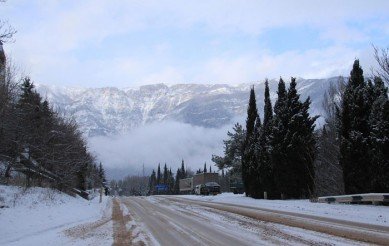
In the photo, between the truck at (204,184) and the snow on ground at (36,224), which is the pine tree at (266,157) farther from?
the truck at (204,184)

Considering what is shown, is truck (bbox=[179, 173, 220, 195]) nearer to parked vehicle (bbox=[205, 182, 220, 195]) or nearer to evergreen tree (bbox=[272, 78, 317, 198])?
parked vehicle (bbox=[205, 182, 220, 195])

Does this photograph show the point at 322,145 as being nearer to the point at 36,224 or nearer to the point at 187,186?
the point at 36,224

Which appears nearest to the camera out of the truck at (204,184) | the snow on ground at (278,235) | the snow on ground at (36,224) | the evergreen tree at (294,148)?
the snow on ground at (278,235)

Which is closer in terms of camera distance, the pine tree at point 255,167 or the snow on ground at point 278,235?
the snow on ground at point 278,235

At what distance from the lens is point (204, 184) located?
3049 inches

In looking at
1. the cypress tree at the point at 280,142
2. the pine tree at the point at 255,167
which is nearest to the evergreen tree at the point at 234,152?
the pine tree at the point at 255,167

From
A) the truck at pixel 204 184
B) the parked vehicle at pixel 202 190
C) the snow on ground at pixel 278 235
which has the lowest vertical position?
the snow on ground at pixel 278 235

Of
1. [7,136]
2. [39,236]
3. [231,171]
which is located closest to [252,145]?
[231,171]

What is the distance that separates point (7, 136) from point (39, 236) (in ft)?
38.3

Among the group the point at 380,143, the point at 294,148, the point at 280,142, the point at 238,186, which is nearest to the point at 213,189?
the point at 238,186

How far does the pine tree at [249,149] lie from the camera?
4906 centimetres

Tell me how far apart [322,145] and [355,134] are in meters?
18.0

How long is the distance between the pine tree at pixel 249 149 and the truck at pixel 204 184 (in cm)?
2283

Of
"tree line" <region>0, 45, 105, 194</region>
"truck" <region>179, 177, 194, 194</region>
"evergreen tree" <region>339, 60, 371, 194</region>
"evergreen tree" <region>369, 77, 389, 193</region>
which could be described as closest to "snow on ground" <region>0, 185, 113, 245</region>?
"tree line" <region>0, 45, 105, 194</region>
